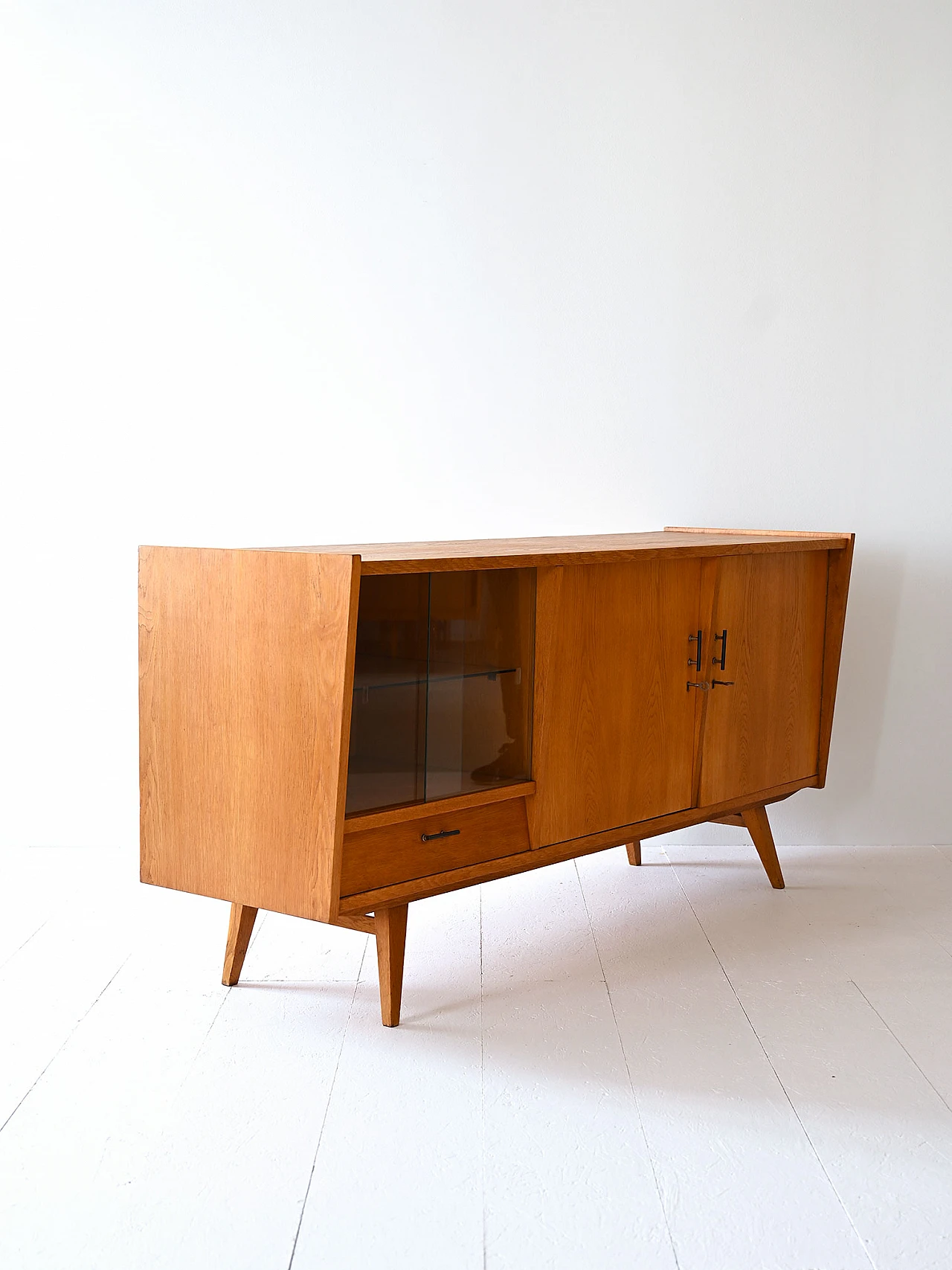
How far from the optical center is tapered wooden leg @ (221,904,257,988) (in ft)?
6.96

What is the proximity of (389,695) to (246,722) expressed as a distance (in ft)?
0.76

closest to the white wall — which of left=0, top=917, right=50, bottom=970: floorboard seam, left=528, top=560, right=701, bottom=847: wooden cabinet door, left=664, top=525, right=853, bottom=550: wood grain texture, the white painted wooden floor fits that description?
left=664, top=525, right=853, bottom=550: wood grain texture

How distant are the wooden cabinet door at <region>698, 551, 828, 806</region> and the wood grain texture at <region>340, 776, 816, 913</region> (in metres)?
0.03

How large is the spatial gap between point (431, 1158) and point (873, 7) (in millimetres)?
2767

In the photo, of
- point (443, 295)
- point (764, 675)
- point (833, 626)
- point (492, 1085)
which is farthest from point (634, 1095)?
point (443, 295)

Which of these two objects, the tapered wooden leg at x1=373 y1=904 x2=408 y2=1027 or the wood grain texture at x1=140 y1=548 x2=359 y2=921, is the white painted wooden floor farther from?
the wood grain texture at x1=140 y1=548 x2=359 y2=921

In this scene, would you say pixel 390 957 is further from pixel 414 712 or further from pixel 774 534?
pixel 774 534

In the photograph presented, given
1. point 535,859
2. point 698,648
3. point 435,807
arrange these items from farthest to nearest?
point 698,648, point 535,859, point 435,807

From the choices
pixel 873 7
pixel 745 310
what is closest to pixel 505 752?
pixel 745 310

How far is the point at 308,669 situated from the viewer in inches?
69.2

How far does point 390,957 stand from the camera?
6.45 ft

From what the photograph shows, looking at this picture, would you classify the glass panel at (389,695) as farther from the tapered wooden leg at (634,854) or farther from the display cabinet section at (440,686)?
the tapered wooden leg at (634,854)

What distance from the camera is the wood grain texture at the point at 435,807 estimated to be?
6.00 feet

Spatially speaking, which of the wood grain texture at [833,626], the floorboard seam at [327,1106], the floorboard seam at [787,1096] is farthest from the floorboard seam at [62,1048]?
the wood grain texture at [833,626]
